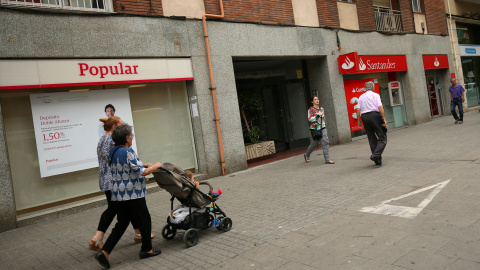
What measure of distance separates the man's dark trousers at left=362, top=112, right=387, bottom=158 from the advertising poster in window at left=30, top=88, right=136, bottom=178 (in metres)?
5.76

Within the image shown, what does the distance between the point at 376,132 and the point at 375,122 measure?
235mm

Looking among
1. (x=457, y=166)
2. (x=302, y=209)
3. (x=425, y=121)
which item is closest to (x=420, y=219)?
(x=302, y=209)

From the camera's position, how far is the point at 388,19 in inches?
657

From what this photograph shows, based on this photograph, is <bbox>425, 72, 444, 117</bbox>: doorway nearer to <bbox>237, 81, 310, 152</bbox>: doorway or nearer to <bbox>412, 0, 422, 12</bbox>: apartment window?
<bbox>412, 0, 422, 12</bbox>: apartment window

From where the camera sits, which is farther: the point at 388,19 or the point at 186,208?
the point at 388,19

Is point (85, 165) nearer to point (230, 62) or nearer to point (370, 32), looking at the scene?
point (230, 62)

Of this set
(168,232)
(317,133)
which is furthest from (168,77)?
(168,232)

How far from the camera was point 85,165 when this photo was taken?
8.23 metres

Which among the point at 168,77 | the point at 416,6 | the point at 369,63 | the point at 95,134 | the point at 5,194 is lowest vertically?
the point at 5,194

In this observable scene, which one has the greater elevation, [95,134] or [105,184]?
[95,134]

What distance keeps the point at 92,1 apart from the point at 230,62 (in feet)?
12.6

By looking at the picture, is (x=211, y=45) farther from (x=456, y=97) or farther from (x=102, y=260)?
(x=456, y=97)

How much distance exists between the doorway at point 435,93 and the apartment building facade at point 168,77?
412 cm

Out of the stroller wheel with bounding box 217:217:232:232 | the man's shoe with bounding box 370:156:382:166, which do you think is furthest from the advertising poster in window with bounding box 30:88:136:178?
the man's shoe with bounding box 370:156:382:166
